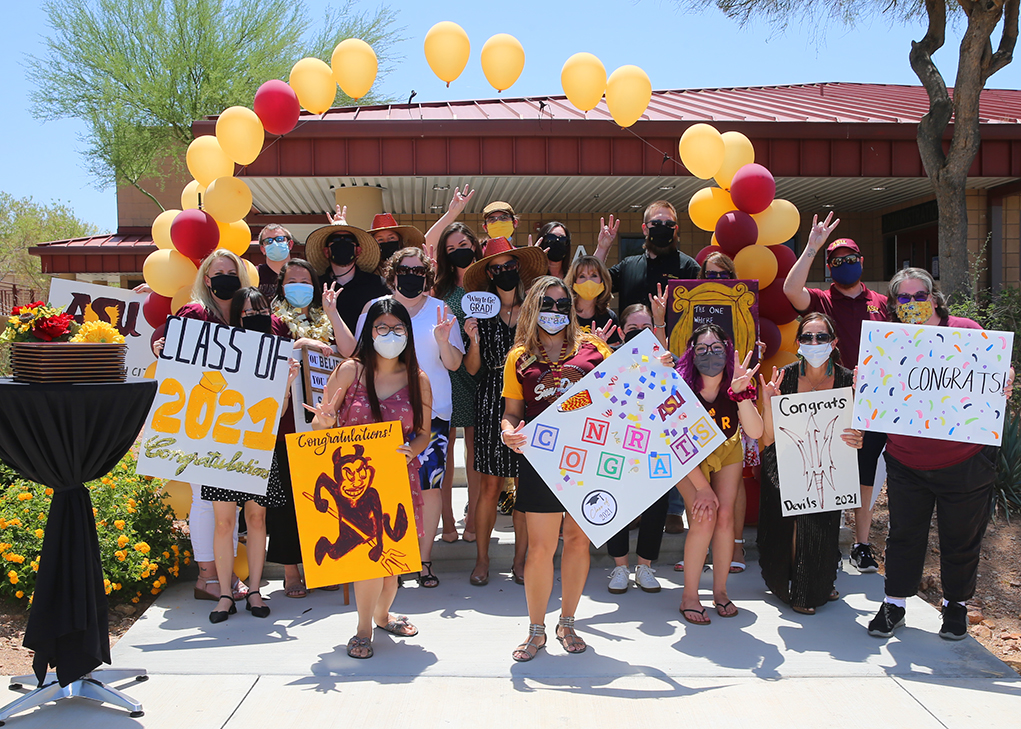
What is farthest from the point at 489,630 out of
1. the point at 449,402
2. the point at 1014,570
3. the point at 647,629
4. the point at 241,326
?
the point at 1014,570

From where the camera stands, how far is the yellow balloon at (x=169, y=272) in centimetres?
571

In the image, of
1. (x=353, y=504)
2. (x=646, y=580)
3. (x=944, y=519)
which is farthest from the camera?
(x=646, y=580)

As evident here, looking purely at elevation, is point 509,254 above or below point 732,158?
below

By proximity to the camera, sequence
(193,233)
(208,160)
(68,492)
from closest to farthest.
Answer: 1. (68,492)
2. (193,233)
3. (208,160)

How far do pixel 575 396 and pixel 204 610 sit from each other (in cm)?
265

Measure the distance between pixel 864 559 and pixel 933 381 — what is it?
5.56ft

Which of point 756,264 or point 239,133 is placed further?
point 239,133

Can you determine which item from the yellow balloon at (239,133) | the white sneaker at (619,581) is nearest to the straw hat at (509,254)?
the white sneaker at (619,581)

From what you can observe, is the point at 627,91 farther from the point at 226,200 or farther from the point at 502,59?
the point at 226,200

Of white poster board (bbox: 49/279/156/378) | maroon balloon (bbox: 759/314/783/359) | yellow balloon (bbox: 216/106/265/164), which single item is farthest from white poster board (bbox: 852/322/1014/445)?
white poster board (bbox: 49/279/156/378)

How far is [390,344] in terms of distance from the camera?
4.16 m

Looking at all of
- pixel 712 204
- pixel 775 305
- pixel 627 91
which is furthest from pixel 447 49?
pixel 775 305

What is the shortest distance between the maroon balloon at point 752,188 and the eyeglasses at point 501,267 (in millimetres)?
1845

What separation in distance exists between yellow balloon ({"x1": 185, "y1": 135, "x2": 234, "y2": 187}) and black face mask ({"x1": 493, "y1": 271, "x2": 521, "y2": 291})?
8.26 feet
